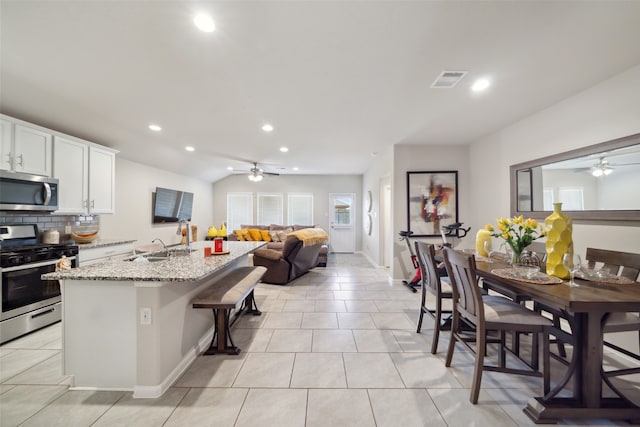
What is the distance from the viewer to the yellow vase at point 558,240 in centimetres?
178

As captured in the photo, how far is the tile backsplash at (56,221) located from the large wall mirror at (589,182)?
6450 mm

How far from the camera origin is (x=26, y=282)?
2.58 metres

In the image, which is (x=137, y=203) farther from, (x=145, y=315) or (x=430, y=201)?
(x=430, y=201)

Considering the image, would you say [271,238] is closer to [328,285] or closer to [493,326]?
[328,285]

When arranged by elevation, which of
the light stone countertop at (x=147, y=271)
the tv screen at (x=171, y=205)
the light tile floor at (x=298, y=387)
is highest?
the tv screen at (x=171, y=205)

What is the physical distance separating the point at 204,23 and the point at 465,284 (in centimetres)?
270

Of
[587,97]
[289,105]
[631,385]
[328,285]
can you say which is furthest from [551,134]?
[328,285]

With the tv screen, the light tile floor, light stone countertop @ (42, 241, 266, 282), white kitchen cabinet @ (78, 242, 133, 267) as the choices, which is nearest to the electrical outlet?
light stone countertop @ (42, 241, 266, 282)

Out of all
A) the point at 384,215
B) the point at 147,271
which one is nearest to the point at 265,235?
the point at 384,215

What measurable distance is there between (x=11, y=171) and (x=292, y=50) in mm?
3337

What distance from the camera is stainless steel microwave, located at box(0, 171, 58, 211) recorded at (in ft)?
8.37

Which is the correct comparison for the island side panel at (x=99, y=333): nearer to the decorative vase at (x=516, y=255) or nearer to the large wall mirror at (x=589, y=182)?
the decorative vase at (x=516, y=255)

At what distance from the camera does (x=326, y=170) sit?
7316mm

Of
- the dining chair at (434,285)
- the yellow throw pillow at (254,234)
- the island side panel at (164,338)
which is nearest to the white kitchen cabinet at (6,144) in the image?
the island side panel at (164,338)
